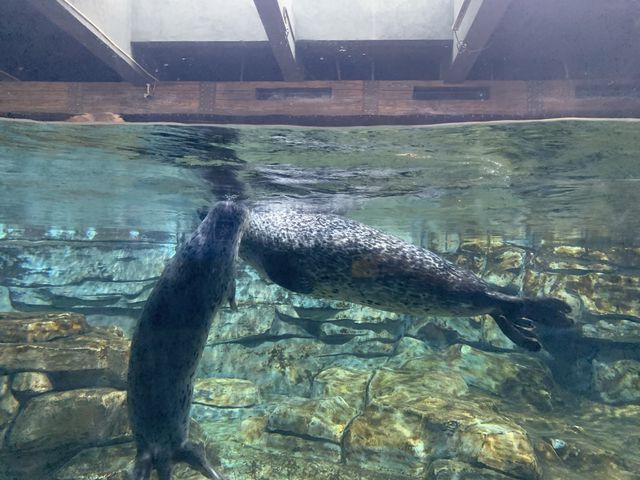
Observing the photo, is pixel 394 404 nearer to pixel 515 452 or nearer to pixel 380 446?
pixel 380 446

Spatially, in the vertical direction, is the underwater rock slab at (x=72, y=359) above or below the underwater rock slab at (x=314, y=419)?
above

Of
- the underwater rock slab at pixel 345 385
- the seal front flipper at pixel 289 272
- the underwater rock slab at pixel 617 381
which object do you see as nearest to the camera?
the seal front flipper at pixel 289 272

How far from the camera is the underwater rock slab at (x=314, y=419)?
26.2 feet

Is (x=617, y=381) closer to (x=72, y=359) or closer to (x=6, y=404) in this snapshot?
(x=72, y=359)

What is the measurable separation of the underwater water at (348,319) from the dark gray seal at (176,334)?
1809 millimetres

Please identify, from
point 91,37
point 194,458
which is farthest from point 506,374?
point 91,37

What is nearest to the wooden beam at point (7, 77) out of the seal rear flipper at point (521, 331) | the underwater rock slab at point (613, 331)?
the seal rear flipper at point (521, 331)

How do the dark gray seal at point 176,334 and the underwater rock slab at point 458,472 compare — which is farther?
the underwater rock slab at point 458,472

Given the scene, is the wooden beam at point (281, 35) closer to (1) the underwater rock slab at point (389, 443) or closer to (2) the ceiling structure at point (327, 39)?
(2) the ceiling structure at point (327, 39)

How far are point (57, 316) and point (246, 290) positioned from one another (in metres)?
6.23

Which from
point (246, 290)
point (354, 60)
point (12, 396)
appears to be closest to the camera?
point (354, 60)

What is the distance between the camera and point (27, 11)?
6355mm

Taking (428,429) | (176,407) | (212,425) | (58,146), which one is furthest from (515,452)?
(58,146)

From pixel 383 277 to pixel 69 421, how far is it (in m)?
5.47
